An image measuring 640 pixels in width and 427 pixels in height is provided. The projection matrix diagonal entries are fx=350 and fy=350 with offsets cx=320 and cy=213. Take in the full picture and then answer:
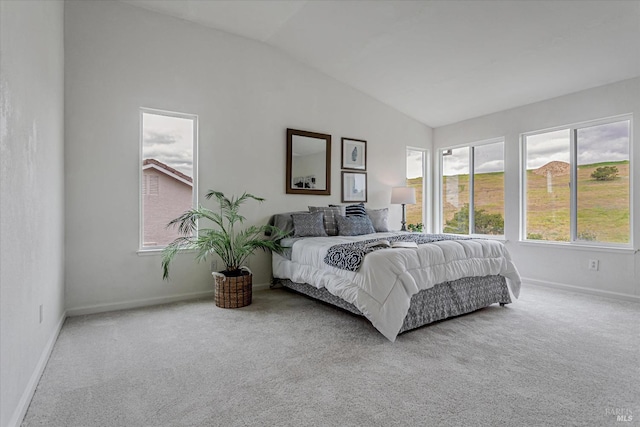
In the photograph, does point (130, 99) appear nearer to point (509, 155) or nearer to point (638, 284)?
point (509, 155)

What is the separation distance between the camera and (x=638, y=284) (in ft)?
12.7

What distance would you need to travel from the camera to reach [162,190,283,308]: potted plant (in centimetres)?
365

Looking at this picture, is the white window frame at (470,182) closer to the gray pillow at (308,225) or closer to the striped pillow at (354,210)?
the striped pillow at (354,210)

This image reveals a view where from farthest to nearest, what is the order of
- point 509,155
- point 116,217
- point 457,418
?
point 509,155, point 116,217, point 457,418

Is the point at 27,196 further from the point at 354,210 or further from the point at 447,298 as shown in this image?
the point at 354,210

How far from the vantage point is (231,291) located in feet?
11.9

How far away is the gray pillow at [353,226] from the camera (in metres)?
4.47

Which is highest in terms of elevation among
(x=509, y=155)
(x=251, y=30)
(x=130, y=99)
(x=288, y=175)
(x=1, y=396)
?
(x=251, y=30)

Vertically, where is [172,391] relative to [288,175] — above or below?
below

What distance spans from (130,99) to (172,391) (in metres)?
3.00

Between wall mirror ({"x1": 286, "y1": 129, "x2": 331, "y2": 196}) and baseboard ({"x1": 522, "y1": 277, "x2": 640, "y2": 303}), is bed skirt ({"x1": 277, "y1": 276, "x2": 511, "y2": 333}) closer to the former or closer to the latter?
→ baseboard ({"x1": 522, "y1": 277, "x2": 640, "y2": 303})

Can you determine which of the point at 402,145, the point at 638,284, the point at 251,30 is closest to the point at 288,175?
the point at 251,30

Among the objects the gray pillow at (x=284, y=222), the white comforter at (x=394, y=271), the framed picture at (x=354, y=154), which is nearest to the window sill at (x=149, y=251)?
the gray pillow at (x=284, y=222)

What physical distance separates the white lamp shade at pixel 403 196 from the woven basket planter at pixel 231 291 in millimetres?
2850
